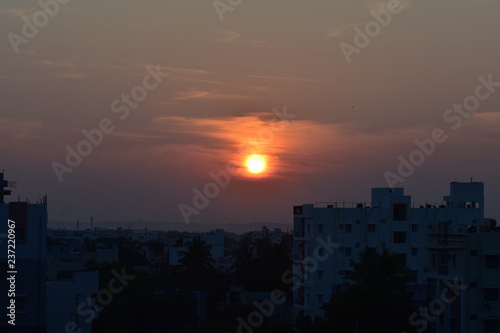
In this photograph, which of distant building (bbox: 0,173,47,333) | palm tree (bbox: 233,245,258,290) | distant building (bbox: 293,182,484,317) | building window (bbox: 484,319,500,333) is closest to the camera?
distant building (bbox: 0,173,47,333)

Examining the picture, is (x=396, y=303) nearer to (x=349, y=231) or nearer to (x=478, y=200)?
(x=349, y=231)

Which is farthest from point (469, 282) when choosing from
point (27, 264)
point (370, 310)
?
point (27, 264)

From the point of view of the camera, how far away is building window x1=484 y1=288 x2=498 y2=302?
39791 millimetres

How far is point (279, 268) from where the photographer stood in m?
84.6

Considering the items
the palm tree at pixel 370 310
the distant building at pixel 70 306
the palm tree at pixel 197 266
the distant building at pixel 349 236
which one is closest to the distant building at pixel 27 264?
the distant building at pixel 70 306

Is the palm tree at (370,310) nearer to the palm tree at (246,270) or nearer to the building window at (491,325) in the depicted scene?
the building window at (491,325)

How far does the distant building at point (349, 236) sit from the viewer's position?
212 ft

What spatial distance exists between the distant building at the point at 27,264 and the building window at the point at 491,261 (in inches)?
746

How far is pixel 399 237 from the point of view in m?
65.3

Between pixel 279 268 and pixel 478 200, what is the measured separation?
22264mm

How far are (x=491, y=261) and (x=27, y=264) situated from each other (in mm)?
19886

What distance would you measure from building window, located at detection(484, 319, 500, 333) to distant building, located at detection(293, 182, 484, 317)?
23.4 m

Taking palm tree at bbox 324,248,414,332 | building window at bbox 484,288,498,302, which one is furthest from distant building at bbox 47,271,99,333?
building window at bbox 484,288,498,302

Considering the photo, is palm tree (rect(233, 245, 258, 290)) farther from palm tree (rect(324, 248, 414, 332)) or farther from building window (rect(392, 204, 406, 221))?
palm tree (rect(324, 248, 414, 332))
